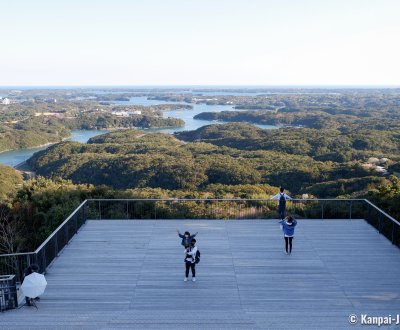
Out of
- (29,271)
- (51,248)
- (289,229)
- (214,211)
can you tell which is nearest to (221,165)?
(214,211)

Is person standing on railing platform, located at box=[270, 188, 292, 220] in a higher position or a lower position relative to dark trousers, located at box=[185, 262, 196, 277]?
higher

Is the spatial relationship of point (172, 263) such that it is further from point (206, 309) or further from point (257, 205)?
point (257, 205)

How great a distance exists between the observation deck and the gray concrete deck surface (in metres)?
0.02

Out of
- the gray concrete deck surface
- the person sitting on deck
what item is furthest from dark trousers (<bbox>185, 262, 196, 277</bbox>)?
the person sitting on deck

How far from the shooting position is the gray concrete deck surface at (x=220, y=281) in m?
7.29

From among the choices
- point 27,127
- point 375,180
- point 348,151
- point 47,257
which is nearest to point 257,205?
point 47,257

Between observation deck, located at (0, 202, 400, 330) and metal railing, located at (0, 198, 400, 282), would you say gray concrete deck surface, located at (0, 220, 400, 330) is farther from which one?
metal railing, located at (0, 198, 400, 282)

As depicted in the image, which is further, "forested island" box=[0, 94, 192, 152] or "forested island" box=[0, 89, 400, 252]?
"forested island" box=[0, 94, 192, 152]

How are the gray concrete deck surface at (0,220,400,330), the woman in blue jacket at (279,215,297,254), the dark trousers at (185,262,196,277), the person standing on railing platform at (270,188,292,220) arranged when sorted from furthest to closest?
1. the person standing on railing platform at (270,188,292,220)
2. the woman in blue jacket at (279,215,297,254)
3. the dark trousers at (185,262,196,277)
4. the gray concrete deck surface at (0,220,400,330)

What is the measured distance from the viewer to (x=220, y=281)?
8.83 m

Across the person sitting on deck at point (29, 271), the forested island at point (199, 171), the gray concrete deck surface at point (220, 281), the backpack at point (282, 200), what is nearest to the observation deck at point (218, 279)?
the gray concrete deck surface at point (220, 281)

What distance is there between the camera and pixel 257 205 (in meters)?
16.5

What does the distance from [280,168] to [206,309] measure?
1587 inches

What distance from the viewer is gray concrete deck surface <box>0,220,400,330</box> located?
287 inches
